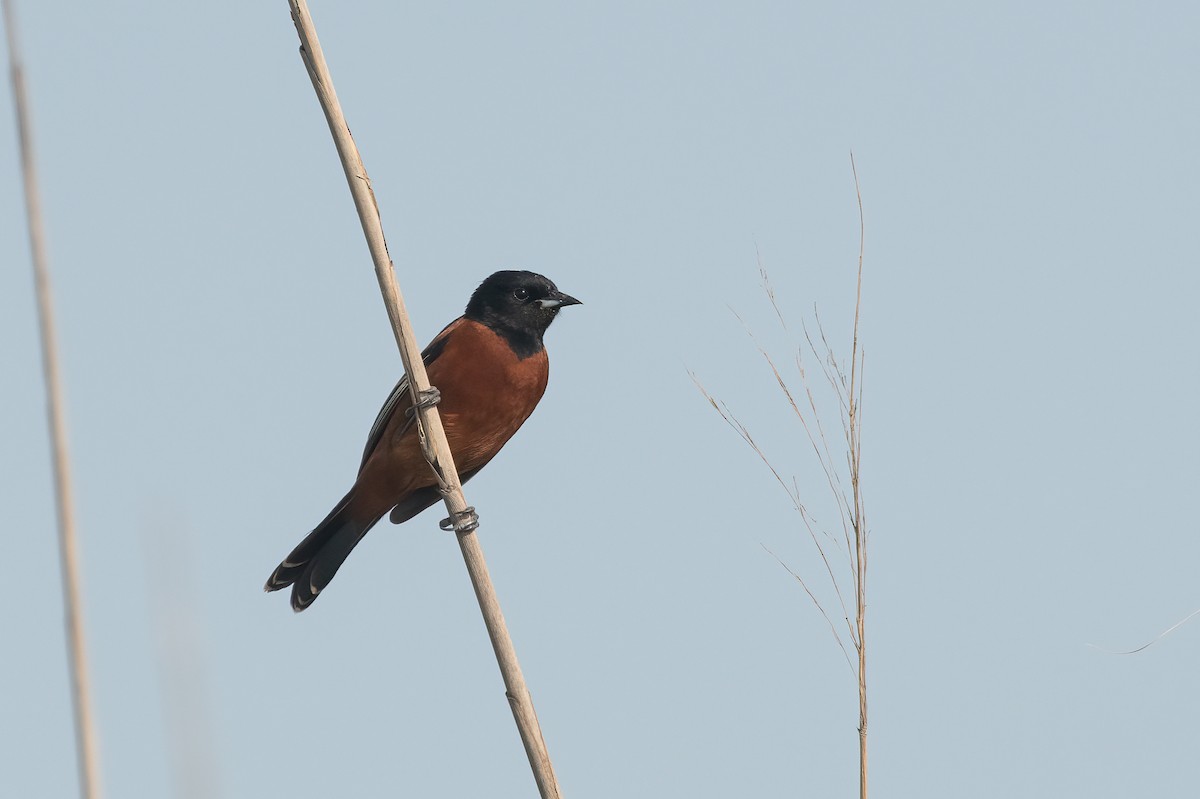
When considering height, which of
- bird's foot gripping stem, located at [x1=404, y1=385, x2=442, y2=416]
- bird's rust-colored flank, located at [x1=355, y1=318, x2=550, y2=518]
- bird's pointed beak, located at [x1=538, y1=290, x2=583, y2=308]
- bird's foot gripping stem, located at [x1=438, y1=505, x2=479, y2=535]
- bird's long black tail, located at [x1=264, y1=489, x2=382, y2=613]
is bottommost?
bird's foot gripping stem, located at [x1=438, y1=505, x2=479, y2=535]

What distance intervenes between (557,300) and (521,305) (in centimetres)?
14

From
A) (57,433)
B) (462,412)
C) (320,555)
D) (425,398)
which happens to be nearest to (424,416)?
(425,398)

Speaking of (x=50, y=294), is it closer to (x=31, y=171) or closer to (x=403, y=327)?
(x=31, y=171)

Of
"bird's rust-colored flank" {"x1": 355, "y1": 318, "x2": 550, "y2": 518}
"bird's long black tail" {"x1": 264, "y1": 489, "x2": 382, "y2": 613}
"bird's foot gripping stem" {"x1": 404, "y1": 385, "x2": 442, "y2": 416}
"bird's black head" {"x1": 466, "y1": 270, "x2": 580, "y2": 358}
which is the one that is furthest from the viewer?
"bird's black head" {"x1": 466, "y1": 270, "x2": 580, "y2": 358}

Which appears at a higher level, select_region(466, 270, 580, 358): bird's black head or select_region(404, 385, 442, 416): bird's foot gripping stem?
select_region(466, 270, 580, 358): bird's black head

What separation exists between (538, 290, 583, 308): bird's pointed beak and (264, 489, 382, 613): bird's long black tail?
1021 millimetres

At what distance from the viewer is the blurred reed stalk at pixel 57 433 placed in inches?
71.1

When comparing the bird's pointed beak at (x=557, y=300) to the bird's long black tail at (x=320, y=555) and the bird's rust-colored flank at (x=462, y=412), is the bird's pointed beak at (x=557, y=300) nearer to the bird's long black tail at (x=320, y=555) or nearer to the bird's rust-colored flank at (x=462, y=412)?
the bird's rust-colored flank at (x=462, y=412)

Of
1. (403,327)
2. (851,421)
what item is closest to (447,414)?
(403,327)

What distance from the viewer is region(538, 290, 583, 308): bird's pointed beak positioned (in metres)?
5.18

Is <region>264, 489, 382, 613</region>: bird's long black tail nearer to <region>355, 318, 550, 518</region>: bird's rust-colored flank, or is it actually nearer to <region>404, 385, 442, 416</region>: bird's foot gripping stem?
<region>355, 318, 550, 518</region>: bird's rust-colored flank

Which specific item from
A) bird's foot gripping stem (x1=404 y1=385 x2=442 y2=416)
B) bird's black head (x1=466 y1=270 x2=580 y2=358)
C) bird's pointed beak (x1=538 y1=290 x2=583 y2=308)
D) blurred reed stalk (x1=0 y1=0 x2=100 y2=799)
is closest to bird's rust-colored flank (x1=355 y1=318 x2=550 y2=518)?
bird's black head (x1=466 y1=270 x2=580 y2=358)

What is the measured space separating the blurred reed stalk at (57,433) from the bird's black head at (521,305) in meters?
3.20

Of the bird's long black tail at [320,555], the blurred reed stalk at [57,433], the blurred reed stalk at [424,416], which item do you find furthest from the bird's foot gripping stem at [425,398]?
the bird's long black tail at [320,555]
